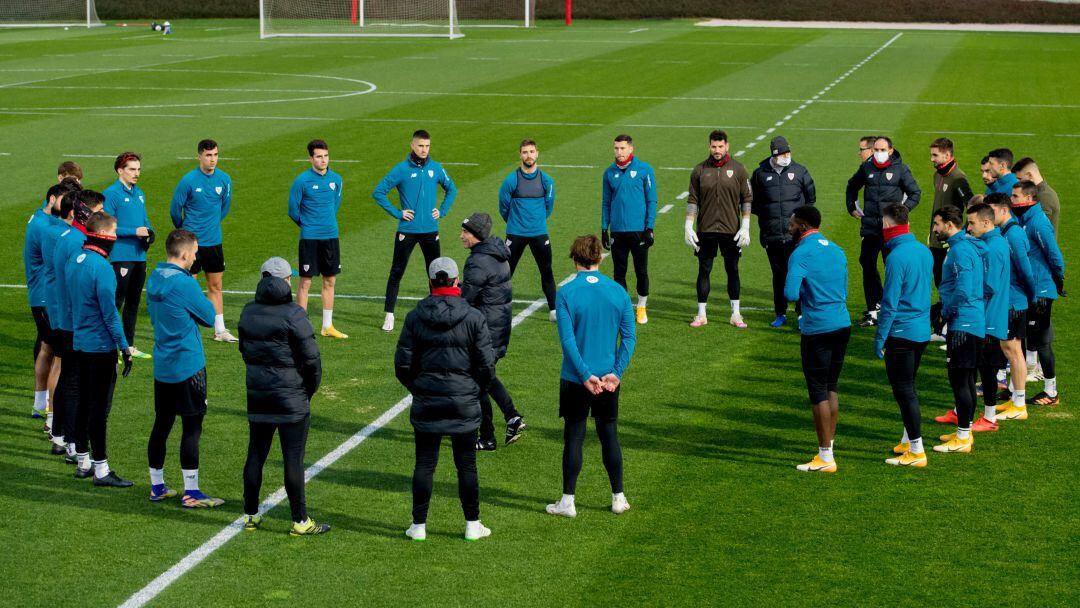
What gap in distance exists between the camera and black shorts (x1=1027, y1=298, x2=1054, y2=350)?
13.6 m

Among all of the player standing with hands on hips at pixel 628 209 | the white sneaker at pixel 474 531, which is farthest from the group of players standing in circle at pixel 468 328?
the player standing with hands on hips at pixel 628 209

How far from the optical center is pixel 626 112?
122 ft

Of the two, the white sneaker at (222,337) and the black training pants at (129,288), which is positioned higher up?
→ the black training pants at (129,288)

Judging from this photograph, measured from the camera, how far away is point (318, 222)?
16688 millimetres

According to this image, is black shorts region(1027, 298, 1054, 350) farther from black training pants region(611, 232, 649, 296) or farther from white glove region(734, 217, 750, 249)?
black training pants region(611, 232, 649, 296)

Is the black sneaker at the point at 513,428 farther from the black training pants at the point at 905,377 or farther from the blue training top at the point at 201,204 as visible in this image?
the blue training top at the point at 201,204

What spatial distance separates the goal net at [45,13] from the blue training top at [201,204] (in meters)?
61.9

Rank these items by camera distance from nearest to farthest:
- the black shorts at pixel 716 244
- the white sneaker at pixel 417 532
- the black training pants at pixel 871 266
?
1. the white sneaker at pixel 417 532
2. the black training pants at pixel 871 266
3. the black shorts at pixel 716 244

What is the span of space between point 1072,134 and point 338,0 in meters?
47.3

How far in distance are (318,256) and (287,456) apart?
672cm

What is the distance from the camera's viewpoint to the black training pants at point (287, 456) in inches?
402

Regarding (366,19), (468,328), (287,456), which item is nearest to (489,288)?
(468,328)

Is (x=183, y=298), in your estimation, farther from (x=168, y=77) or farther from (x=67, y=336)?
(x=168, y=77)

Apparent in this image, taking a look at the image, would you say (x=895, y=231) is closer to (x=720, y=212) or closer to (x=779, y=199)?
(x=779, y=199)
